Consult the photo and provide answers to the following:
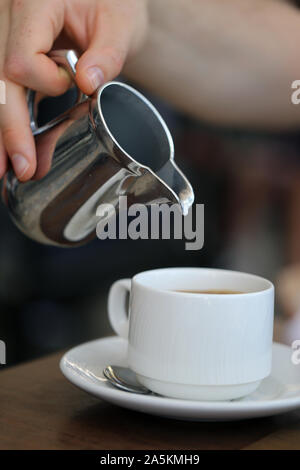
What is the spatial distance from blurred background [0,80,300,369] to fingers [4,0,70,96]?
110 centimetres

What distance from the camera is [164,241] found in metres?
2.47

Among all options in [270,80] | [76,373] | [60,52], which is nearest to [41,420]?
[76,373]

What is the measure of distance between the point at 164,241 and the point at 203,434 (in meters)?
1.99

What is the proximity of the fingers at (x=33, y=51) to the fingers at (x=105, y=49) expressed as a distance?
3cm

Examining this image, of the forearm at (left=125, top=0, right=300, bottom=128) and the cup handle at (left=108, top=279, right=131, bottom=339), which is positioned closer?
the cup handle at (left=108, top=279, right=131, bottom=339)

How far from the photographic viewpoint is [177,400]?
0.47 m

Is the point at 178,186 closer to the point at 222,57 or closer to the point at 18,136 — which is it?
the point at 18,136

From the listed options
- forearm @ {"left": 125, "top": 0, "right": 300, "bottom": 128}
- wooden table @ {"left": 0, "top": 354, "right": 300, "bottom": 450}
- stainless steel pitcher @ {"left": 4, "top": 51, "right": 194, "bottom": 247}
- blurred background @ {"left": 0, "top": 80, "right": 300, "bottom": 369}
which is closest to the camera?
wooden table @ {"left": 0, "top": 354, "right": 300, "bottom": 450}

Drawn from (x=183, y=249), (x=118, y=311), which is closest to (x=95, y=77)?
(x=118, y=311)

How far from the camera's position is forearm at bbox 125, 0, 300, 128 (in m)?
1.05

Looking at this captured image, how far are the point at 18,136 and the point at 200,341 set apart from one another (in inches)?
11.1

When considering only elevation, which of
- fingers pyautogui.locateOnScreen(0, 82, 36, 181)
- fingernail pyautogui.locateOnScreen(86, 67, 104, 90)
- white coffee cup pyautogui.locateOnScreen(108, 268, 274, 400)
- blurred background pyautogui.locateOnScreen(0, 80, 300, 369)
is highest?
fingernail pyautogui.locateOnScreen(86, 67, 104, 90)

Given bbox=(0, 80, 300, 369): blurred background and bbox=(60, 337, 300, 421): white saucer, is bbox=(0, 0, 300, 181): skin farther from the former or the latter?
bbox=(0, 80, 300, 369): blurred background

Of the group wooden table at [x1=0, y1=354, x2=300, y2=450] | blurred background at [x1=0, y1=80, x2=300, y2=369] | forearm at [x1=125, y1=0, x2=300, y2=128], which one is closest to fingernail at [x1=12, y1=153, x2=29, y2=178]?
wooden table at [x1=0, y1=354, x2=300, y2=450]
